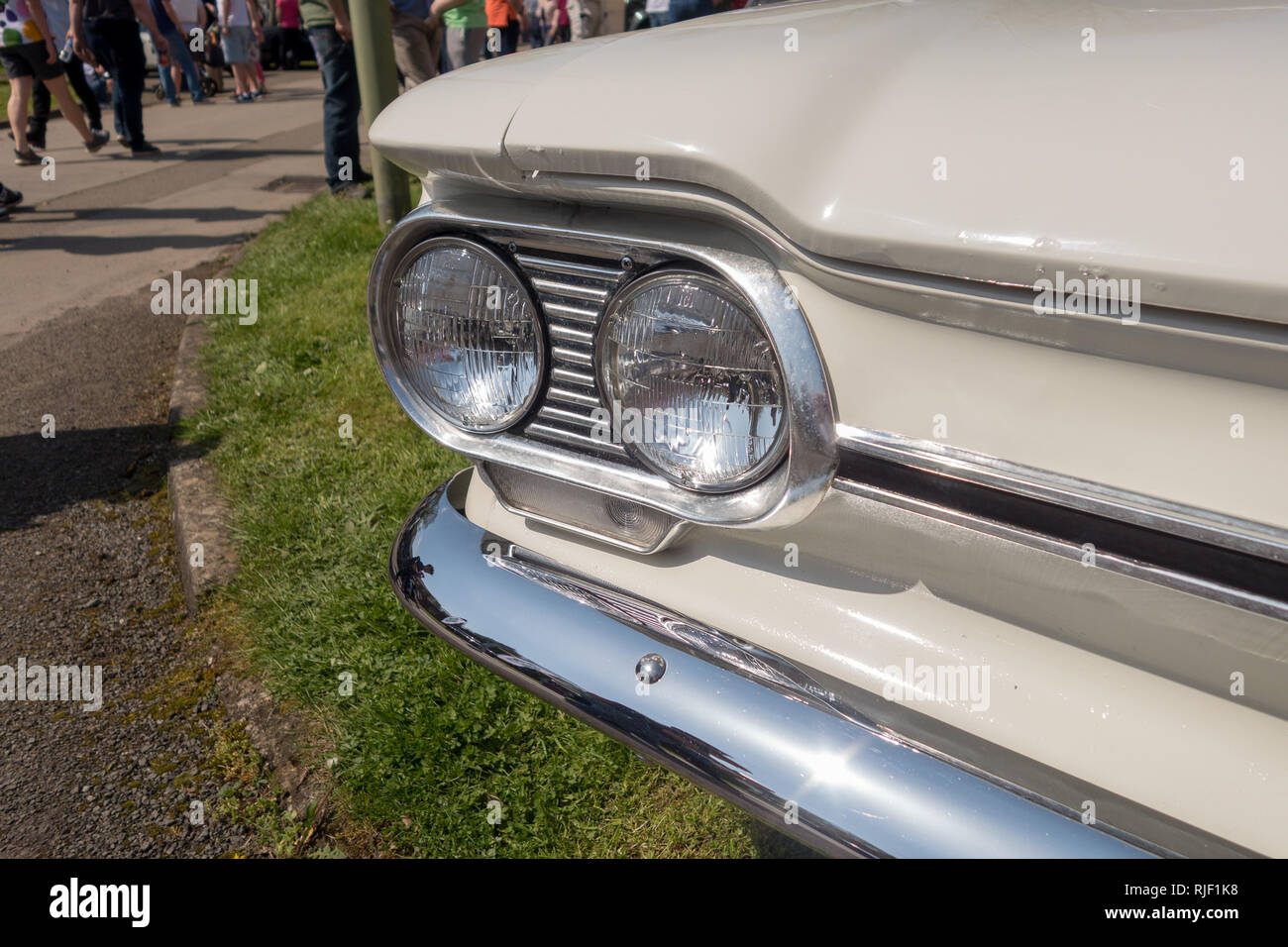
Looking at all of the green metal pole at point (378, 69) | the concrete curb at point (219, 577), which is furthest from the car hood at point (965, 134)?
the green metal pole at point (378, 69)

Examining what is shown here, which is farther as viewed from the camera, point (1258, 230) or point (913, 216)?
point (913, 216)

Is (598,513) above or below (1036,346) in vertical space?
below

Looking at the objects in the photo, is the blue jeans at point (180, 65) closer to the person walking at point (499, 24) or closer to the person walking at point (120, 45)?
the person walking at point (120, 45)

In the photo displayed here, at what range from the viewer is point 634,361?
3.69ft

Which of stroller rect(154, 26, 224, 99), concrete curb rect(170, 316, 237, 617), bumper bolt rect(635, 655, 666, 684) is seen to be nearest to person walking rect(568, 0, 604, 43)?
concrete curb rect(170, 316, 237, 617)

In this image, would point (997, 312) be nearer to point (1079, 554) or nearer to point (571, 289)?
point (1079, 554)

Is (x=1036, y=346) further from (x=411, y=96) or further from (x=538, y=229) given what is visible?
(x=411, y=96)

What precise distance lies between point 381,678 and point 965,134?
169 centimetres

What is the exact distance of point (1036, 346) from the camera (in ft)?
2.84

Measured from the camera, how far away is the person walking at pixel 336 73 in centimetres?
548

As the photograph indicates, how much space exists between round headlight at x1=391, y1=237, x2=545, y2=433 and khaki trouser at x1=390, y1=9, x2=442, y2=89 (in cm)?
524

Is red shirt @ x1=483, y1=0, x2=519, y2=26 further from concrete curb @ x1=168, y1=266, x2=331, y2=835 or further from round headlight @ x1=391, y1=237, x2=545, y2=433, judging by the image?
round headlight @ x1=391, y1=237, x2=545, y2=433
